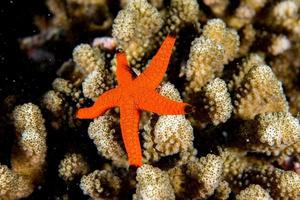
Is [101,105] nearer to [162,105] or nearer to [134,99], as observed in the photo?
[134,99]

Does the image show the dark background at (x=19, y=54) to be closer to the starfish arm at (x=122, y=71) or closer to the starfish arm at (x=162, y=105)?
the starfish arm at (x=122, y=71)

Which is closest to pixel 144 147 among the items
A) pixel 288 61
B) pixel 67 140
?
pixel 67 140

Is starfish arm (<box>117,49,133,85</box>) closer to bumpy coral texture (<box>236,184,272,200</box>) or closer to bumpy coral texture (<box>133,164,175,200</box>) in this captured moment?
bumpy coral texture (<box>133,164,175,200</box>)

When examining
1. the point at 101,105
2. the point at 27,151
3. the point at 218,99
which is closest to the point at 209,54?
the point at 218,99

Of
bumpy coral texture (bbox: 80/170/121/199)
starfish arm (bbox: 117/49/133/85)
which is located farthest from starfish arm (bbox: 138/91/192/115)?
bumpy coral texture (bbox: 80/170/121/199)

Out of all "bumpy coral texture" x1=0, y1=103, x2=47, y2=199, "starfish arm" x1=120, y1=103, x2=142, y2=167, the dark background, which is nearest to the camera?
"starfish arm" x1=120, y1=103, x2=142, y2=167

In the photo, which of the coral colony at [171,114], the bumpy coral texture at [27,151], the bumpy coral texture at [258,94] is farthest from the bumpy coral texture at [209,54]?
the bumpy coral texture at [27,151]

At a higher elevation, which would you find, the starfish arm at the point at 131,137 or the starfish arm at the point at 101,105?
the starfish arm at the point at 101,105

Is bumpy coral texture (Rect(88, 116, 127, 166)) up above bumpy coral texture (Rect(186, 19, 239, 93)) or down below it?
below
